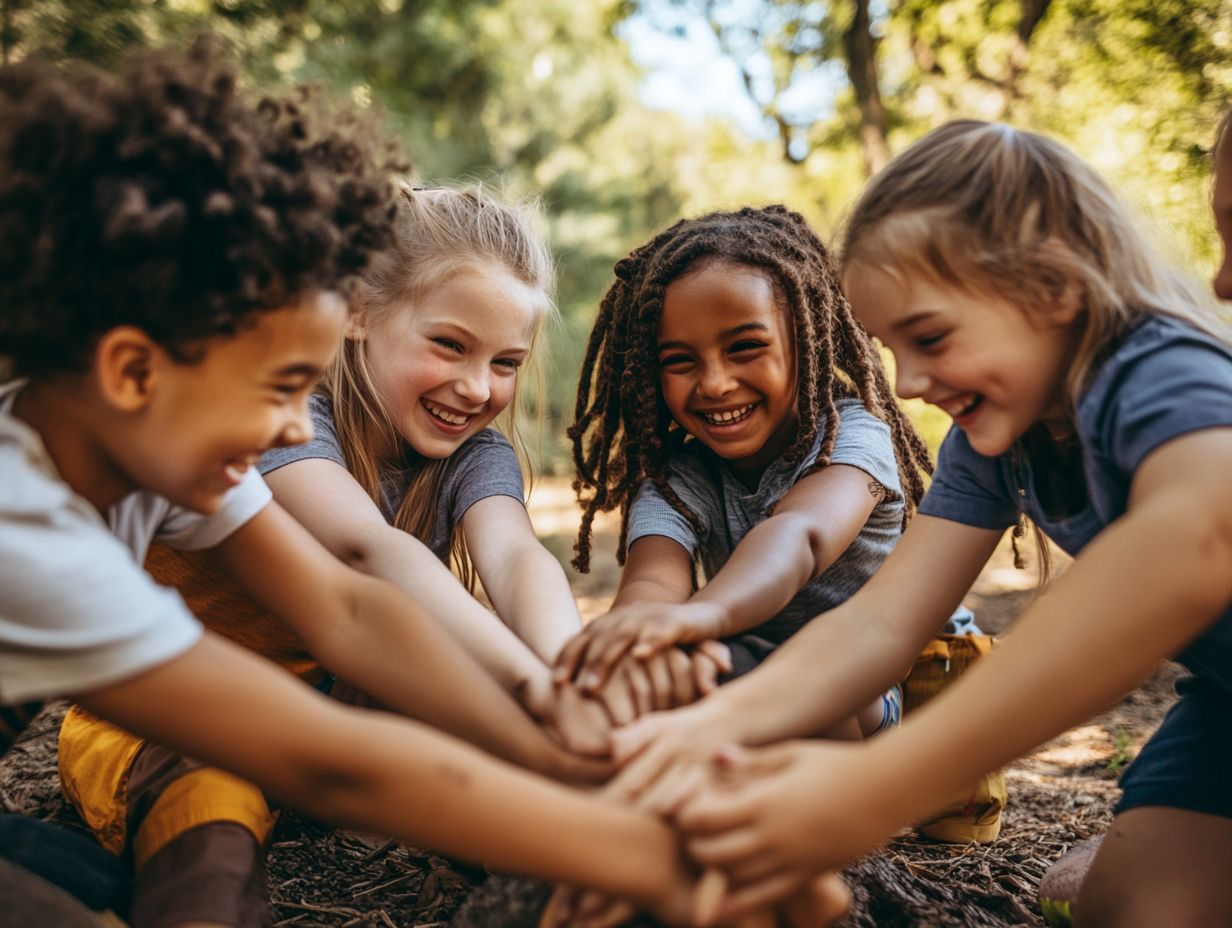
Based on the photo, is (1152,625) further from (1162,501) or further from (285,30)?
(285,30)

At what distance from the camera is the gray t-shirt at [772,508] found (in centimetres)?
267

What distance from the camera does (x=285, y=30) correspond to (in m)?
5.31

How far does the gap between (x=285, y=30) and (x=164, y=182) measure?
4368 mm

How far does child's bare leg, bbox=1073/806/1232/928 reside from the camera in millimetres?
1818

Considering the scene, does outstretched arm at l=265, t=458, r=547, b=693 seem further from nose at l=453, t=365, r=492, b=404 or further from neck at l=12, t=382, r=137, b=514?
neck at l=12, t=382, r=137, b=514

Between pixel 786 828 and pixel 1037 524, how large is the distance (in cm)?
96

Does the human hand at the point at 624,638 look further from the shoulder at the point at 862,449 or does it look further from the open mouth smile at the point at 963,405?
the shoulder at the point at 862,449

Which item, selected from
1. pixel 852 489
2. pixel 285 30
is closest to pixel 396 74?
pixel 285 30

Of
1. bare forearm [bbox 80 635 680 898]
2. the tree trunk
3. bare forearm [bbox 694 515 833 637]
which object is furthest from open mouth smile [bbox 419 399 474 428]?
the tree trunk

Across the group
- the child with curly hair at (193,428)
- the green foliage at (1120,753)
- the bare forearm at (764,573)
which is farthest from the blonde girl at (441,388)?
the green foliage at (1120,753)

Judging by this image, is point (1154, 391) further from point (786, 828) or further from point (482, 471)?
point (482, 471)

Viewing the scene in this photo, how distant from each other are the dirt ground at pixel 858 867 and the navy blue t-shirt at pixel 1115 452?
0.73 meters

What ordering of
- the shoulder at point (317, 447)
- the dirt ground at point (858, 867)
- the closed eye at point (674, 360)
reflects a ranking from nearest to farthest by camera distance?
the dirt ground at point (858, 867) → the shoulder at point (317, 447) → the closed eye at point (674, 360)

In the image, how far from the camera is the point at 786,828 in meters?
1.39
